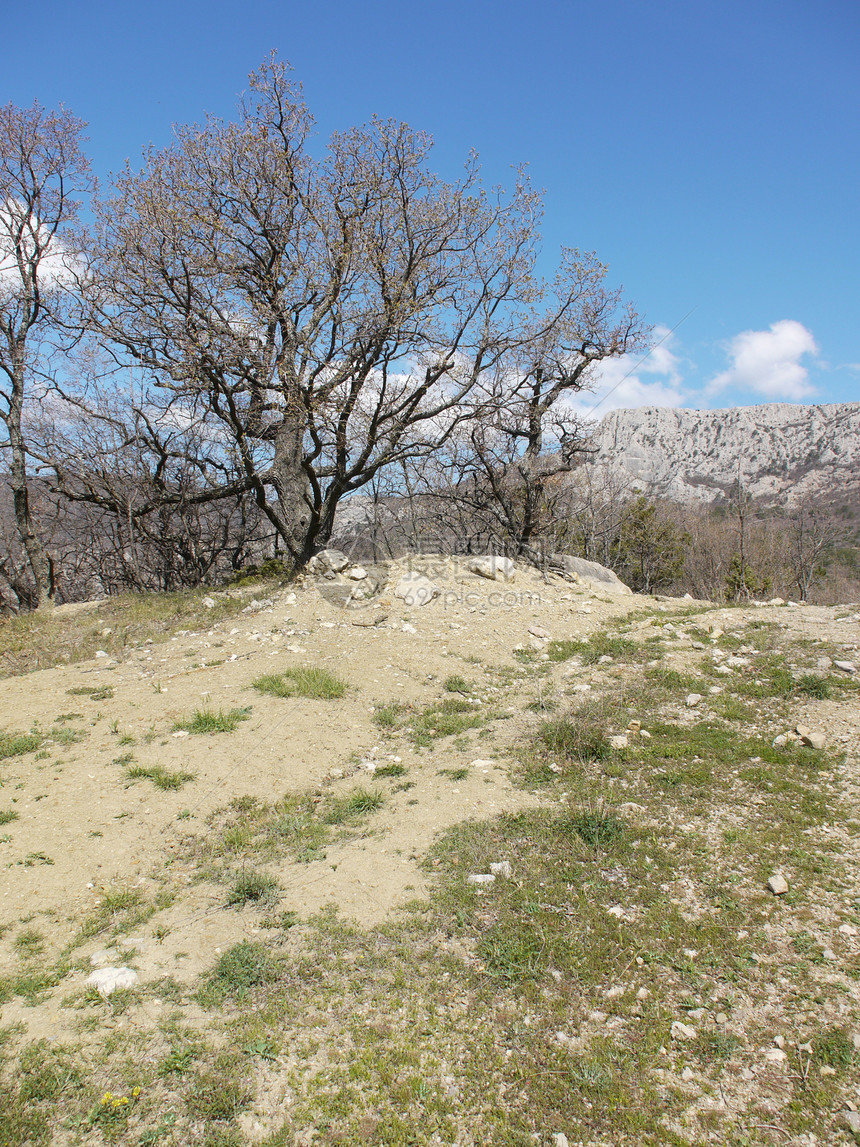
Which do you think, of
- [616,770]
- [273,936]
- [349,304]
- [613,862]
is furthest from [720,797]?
[349,304]

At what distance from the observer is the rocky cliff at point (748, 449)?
6706 cm

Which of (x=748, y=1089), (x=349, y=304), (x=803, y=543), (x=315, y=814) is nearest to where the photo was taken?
(x=748, y=1089)

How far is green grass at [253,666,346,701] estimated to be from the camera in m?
7.30

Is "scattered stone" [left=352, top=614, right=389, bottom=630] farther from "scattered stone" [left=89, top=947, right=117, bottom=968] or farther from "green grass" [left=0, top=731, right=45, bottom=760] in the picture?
"scattered stone" [left=89, top=947, right=117, bottom=968]

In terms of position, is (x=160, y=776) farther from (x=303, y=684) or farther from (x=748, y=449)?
(x=748, y=449)

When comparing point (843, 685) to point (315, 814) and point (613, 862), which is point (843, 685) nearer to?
point (613, 862)

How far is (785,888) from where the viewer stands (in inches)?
145

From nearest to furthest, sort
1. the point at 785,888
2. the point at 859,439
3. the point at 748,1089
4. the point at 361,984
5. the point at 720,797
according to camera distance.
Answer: the point at 748,1089, the point at 361,984, the point at 785,888, the point at 720,797, the point at 859,439

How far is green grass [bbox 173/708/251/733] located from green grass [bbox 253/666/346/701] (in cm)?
73

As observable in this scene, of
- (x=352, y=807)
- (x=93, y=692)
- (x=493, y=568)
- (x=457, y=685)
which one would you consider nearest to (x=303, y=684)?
(x=457, y=685)

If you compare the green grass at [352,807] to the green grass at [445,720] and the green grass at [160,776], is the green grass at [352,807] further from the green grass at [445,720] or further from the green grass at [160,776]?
the green grass at [160,776]

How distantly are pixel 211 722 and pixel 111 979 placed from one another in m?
3.27

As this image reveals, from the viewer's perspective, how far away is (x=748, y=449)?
80.7 meters

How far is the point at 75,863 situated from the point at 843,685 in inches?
285
